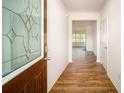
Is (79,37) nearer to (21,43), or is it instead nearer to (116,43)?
(116,43)

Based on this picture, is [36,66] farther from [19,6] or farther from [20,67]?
[19,6]

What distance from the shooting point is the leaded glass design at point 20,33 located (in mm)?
1226

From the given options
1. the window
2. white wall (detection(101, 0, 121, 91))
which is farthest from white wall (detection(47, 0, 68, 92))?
the window

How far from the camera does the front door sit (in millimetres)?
1225

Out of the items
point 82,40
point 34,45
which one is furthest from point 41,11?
point 82,40

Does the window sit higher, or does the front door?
the window

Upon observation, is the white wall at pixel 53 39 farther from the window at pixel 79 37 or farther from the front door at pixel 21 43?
the window at pixel 79 37

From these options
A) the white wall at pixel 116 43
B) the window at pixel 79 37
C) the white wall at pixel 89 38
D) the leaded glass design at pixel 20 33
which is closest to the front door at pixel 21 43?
the leaded glass design at pixel 20 33

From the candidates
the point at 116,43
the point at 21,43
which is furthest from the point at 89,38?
the point at 21,43

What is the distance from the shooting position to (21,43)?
1.54m

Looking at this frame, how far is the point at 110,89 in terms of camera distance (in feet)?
11.5

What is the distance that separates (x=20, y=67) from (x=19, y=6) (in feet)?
1.97

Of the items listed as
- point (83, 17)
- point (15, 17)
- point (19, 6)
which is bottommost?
point (15, 17)

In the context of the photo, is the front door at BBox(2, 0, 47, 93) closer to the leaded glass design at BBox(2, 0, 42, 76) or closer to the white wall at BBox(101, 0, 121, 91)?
the leaded glass design at BBox(2, 0, 42, 76)
